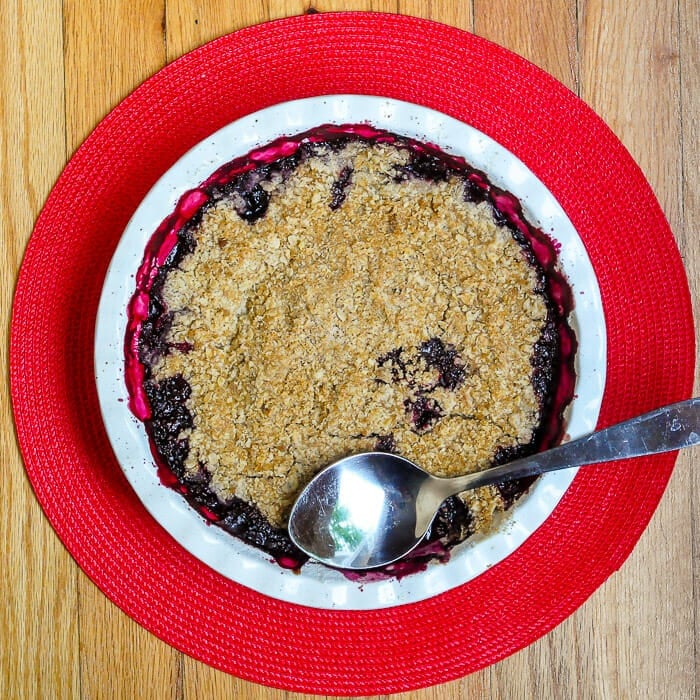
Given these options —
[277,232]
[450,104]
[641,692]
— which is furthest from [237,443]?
[641,692]

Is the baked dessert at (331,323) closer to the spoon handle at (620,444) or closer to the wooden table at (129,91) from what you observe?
the spoon handle at (620,444)

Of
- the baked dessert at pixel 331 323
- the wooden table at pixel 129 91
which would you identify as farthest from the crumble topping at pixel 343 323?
the wooden table at pixel 129 91

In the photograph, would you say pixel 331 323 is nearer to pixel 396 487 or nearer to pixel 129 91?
pixel 396 487

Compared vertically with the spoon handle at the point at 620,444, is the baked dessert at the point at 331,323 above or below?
above

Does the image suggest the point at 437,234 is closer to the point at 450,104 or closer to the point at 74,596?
the point at 450,104

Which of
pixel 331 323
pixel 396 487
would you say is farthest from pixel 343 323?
pixel 396 487

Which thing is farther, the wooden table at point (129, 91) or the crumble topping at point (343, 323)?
the wooden table at point (129, 91)
